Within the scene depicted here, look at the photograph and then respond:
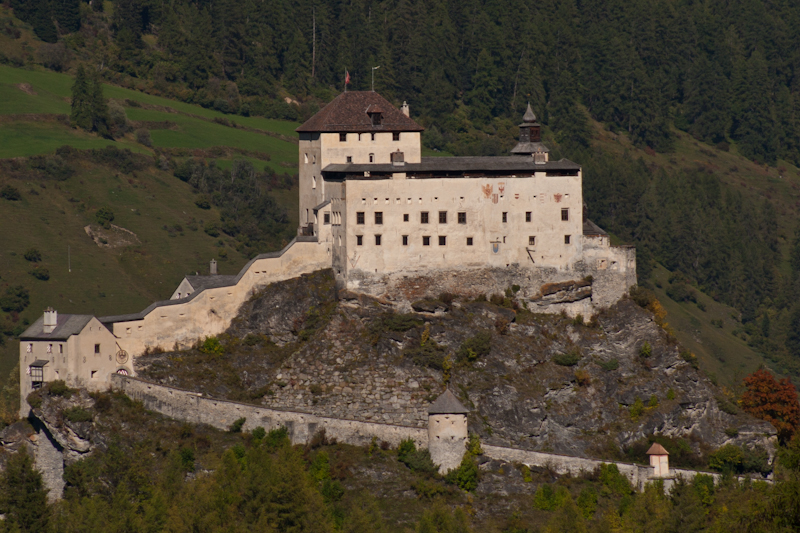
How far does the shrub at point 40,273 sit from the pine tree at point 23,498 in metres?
49.5

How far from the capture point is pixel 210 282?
93.0 metres

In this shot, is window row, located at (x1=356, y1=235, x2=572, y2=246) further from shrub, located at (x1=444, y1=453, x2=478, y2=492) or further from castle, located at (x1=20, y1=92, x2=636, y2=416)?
shrub, located at (x1=444, y1=453, x2=478, y2=492)

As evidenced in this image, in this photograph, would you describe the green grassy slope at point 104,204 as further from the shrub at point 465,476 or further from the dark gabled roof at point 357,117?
the shrub at point 465,476

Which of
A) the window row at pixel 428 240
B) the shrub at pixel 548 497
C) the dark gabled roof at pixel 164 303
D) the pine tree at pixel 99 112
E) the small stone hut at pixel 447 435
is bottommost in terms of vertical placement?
the shrub at pixel 548 497

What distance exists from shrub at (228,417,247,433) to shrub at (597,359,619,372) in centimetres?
2273

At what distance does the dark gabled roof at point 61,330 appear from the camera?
85312 millimetres

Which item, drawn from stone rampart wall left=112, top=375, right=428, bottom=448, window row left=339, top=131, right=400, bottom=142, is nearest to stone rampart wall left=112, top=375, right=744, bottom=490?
stone rampart wall left=112, top=375, right=428, bottom=448

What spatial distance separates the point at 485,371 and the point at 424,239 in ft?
30.7

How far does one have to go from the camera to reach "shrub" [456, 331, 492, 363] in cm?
8925

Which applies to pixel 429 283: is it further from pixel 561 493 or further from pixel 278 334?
pixel 561 493

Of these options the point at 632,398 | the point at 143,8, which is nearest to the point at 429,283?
the point at 632,398

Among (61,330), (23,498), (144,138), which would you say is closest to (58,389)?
(61,330)

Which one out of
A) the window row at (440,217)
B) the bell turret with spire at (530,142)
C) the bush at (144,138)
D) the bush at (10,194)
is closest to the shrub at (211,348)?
the window row at (440,217)

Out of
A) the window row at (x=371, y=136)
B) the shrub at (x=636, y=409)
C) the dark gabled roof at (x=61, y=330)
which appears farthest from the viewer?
the window row at (x=371, y=136)
